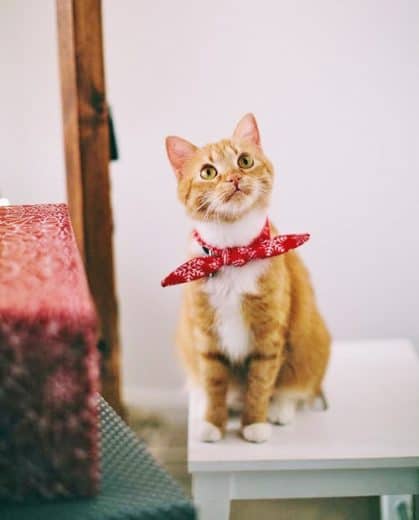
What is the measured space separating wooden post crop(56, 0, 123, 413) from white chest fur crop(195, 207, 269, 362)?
0.37 metres

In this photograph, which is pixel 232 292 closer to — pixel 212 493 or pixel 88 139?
pixel 212 493

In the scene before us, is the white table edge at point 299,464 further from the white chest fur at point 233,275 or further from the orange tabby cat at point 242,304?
the white chest fur at point 233,275

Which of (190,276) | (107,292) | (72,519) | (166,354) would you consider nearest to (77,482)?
(72,519)

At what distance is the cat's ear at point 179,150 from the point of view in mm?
988

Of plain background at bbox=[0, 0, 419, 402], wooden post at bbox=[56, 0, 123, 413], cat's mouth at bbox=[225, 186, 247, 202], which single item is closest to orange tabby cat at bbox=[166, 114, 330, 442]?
cat's mouth at bbox=[225, 186, 247, 202]

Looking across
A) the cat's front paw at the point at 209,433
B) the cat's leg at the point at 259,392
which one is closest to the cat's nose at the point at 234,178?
the cat's leg at the point at 259,392

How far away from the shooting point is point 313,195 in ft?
4.91

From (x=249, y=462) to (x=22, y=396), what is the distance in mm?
568

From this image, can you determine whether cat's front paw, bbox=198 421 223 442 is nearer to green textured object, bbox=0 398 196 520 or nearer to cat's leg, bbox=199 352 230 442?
cat's leg, bbox=199 352 230 442

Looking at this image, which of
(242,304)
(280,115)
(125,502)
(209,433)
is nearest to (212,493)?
(209,433)

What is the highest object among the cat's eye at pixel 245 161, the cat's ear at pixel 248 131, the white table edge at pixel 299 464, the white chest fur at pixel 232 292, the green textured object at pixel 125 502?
the cat's ear at pixel 248 131

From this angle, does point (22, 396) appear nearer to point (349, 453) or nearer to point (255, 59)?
point (349, 453)

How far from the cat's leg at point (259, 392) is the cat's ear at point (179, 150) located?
0.29 meters

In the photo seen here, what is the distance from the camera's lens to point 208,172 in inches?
38.0
